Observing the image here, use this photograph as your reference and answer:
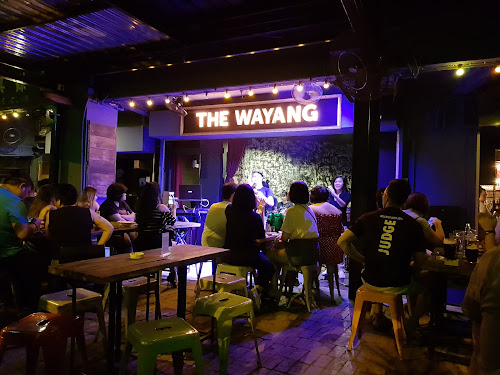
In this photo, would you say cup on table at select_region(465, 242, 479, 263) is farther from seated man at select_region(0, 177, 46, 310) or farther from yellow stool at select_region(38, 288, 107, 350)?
seated man at select_region(0, 177, 46, 310)

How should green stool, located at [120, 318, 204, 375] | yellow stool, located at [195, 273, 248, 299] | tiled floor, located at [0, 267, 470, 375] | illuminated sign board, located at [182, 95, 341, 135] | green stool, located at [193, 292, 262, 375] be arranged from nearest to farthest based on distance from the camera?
green stool, located at [120, 318, 204, 375] < green stool, located at [193, 292, 262, 375] < tiled floor, located at [0, 267, 470, 375] < yellow stool, located at [195, 273, 248, 299] < illuminated sign board, located at [182, 95, 341, 135]

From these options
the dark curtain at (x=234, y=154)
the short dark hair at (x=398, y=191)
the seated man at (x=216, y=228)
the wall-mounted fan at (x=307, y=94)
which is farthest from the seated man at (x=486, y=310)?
the dark curtain at (x=234, y=154)

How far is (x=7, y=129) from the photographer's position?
11.4 meters

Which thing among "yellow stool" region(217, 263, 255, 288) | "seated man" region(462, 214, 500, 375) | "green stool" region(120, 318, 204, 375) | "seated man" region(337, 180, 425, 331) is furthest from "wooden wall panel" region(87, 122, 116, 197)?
"seated man" region(462, 214, 500, 375)

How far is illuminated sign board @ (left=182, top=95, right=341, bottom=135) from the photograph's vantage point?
6.79 metres

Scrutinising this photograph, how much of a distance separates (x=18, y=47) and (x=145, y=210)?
356 centimetres

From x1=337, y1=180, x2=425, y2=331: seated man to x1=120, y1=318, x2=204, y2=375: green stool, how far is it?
66.6 inches

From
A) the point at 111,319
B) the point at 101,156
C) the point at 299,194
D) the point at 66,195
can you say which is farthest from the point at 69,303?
the point at 101,156

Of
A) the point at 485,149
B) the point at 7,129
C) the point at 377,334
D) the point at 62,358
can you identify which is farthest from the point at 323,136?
the point at 7,129

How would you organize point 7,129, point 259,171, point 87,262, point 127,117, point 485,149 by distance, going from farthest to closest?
point 7,129 → point 127,117 → point 259,171 → point 485,149 → point 87,262

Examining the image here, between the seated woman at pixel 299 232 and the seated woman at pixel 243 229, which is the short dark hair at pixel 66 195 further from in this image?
the seated woman at pixel 299 232

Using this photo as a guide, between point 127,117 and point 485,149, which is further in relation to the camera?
point 127,117

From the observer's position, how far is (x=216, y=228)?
15.4 feet

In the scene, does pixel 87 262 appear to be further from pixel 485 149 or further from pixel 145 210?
pixel 485 149
